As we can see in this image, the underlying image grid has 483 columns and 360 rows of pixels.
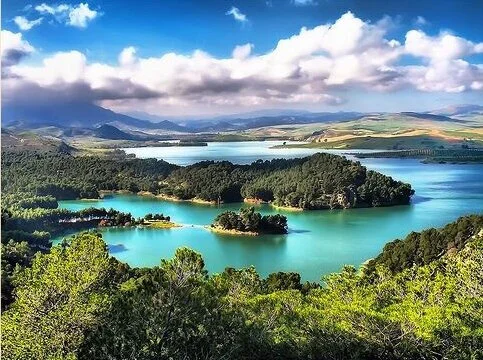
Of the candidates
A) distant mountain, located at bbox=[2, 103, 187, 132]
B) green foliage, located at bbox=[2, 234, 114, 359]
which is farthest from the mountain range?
green foliage, located at bbox=[2, 234, 114, 359]

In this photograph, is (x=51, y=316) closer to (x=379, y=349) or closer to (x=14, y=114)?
(x=379, y=349)

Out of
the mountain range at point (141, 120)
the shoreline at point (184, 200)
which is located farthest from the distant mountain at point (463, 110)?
the shoreline at point (184, 200)

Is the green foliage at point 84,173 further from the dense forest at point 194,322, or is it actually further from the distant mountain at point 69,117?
the dense forest at point 194,322

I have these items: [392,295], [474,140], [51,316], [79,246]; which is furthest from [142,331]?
[474,140]

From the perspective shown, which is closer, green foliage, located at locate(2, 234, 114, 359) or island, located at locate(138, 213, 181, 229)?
green foliage, located at locate(2, 234, 114, 359)

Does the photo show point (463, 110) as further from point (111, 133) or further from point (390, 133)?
point (111, 133)

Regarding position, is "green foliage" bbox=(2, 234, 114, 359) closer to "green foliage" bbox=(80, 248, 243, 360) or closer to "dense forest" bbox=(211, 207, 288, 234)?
"green foliage" bbox=(80, 248, 243, 360)
